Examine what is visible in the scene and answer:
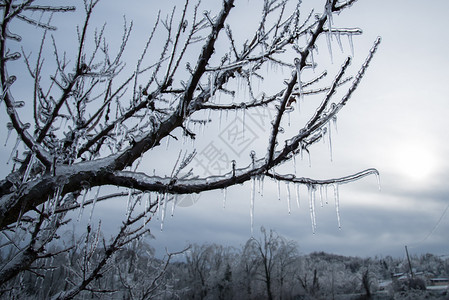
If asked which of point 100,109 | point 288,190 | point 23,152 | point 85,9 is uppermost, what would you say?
point 85,9

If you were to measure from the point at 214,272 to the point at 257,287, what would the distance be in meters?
Result: 5.70

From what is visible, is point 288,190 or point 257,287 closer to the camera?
point 288,190

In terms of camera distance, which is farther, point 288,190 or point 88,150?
point 88,150

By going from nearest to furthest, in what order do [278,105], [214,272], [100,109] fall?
[278,105] < [100,109] < [214,272]

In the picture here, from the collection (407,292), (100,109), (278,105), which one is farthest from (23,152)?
(407,292)

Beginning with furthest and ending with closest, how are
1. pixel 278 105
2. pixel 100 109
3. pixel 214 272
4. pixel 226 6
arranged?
pixel 214 272, pixel 100 109, pixel 226 6, pixel 278 105

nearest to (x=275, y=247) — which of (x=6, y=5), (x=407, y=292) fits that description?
(x=407, y=292)

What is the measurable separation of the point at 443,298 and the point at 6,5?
134 feet

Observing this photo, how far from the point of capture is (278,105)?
166 centimetres

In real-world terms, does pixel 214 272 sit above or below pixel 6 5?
below

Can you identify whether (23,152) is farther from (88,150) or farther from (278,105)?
(278,105)

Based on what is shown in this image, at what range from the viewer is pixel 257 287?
30.8m

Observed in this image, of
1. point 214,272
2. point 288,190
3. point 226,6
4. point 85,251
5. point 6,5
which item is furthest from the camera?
point 214,272

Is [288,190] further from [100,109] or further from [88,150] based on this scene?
[88,150]
